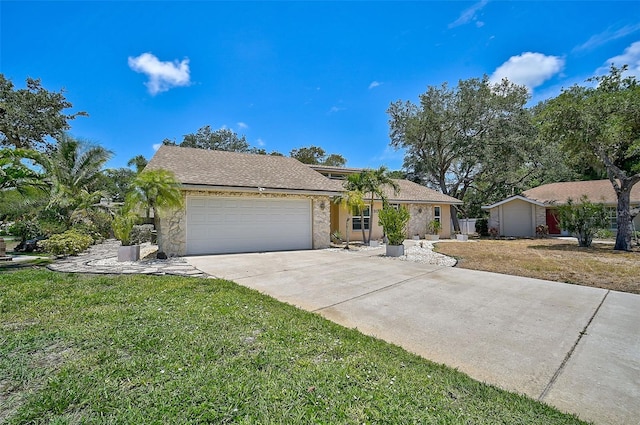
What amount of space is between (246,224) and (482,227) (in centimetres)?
2054

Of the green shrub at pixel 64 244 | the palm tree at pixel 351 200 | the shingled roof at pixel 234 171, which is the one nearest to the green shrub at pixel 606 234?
the palm tree at pixel 351 200

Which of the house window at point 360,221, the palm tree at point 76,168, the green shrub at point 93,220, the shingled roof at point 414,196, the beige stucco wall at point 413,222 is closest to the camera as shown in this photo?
the palm tree at point 76,168

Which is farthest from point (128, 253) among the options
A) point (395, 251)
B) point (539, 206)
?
point (539, 206)

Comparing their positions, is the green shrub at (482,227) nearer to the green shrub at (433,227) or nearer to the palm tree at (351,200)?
the green shrub at (433,227)

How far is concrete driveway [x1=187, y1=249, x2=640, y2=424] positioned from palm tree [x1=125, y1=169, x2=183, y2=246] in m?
3.35

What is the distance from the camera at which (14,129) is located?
19828mm

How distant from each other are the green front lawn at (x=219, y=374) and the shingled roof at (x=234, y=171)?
26.5 ft

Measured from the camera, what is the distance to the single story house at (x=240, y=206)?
37.5 ft

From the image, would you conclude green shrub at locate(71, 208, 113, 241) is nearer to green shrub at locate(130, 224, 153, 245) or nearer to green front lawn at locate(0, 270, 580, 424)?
green shrub at locate(130, 224, 153, 245)

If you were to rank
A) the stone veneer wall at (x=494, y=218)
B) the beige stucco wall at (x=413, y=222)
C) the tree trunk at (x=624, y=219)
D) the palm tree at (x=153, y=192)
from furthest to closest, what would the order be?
the stone veneer wall at (x=494, y=218), the beige stucco wall at (x=413, y=222), the tree trunk at (x=624, y=219), the palm tree at (x=153, y=192)

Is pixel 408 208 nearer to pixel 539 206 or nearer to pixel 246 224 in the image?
pixel 539 206

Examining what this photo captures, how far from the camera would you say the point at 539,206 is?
22375mm

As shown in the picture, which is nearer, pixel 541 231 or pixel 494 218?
pixel 541 231

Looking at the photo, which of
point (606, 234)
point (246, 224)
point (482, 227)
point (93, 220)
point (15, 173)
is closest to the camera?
point (15, 173)
